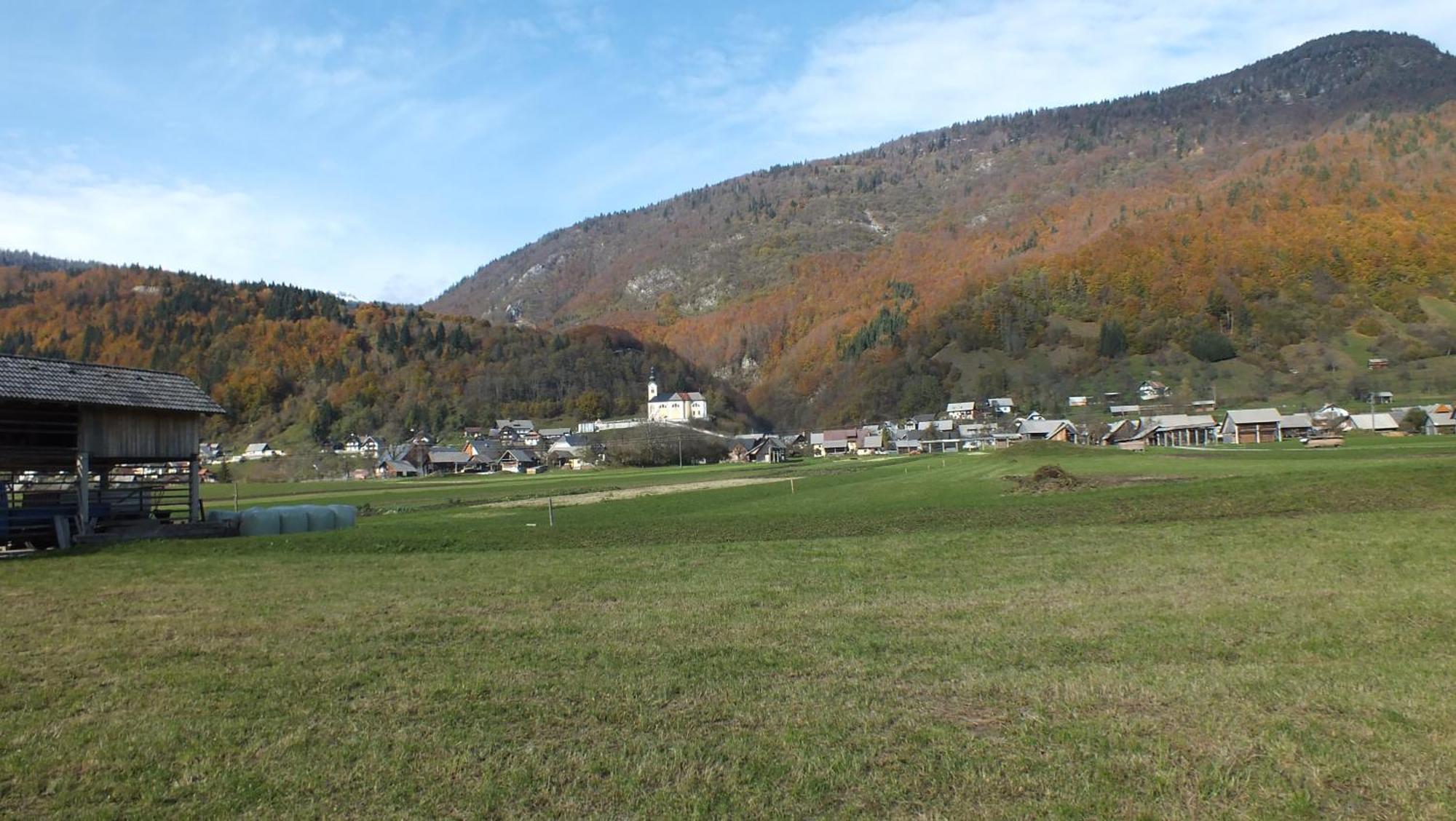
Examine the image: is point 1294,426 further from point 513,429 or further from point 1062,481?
point 513,429

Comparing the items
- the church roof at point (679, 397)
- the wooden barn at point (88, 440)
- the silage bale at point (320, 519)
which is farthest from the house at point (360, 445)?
the wooden barn at point (88, 440)

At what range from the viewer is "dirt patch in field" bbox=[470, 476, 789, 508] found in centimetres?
5050

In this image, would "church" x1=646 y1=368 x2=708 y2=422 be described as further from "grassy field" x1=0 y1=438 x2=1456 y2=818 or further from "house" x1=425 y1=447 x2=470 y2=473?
"grassy field" x1=0 y1=438 x2=1456 y2=818

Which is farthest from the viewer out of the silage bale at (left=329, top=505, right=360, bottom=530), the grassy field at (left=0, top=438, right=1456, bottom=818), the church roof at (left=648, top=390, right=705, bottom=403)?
the church roof at (left=648, top=390, right=705, bottom=403)

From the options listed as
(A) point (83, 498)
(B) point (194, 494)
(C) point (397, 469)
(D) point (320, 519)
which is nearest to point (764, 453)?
(C) point (397, 469)

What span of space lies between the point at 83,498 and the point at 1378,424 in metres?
130

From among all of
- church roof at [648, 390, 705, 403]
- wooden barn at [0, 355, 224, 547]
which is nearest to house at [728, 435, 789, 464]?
church roof at [648, 390, 705, 403]

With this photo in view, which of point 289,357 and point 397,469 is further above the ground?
point 289,357

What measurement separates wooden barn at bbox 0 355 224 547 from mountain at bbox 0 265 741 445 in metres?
139

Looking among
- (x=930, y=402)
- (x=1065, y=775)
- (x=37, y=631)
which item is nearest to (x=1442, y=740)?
(x=1065, y=775)

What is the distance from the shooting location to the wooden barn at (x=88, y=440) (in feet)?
84.4

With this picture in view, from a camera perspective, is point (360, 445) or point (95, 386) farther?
point (360, 445)

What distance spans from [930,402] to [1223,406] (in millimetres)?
53258

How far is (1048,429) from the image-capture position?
419 feet
